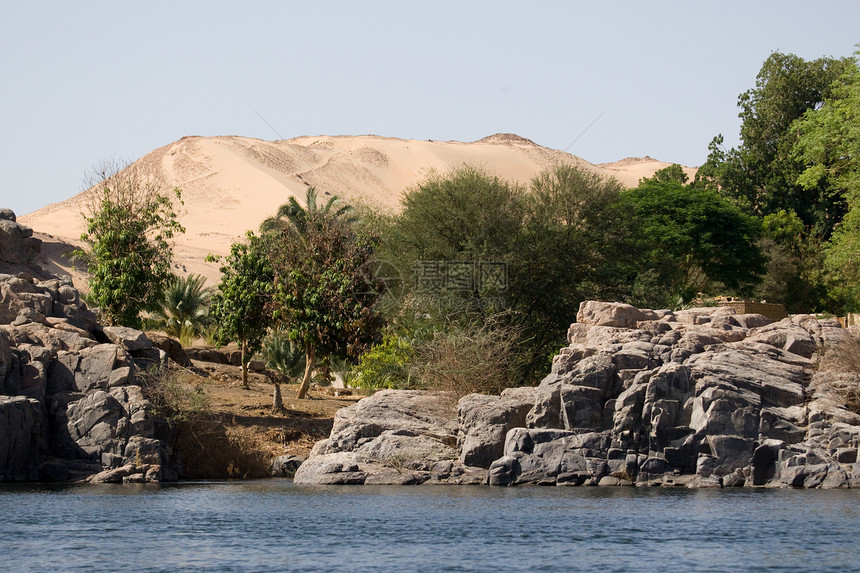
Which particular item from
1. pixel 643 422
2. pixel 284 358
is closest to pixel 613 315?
pixel 643 422

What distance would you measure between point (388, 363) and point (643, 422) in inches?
541

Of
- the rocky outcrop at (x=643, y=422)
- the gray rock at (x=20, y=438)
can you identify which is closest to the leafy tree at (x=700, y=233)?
the rocky outcrop at (x=643, y=422)

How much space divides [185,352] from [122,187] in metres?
7.57

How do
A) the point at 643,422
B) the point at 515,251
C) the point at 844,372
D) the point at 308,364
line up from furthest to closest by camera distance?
the point at 515,251
the point at 308,364
the point at 844,372
the point at 643,422

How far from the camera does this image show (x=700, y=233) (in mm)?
60312

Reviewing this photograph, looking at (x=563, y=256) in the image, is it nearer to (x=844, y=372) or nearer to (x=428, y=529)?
(x=844, y=372)

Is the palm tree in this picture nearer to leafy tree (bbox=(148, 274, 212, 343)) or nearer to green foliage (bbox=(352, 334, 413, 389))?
leafy tree (bbox=(148, 274, 212, 343))

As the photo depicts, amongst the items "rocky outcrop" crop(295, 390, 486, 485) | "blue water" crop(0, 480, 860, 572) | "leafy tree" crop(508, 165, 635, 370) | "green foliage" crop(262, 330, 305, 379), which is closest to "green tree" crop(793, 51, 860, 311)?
"leafy tree" crop(508, 165, 635, 370)

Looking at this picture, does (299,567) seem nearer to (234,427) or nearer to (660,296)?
(234,427)

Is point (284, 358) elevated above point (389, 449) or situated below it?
above

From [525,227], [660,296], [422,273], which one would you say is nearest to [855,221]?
[660,296]

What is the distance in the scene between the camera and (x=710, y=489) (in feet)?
85.7

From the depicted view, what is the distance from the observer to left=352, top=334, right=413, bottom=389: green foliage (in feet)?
128

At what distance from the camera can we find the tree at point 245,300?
36.8 meters
